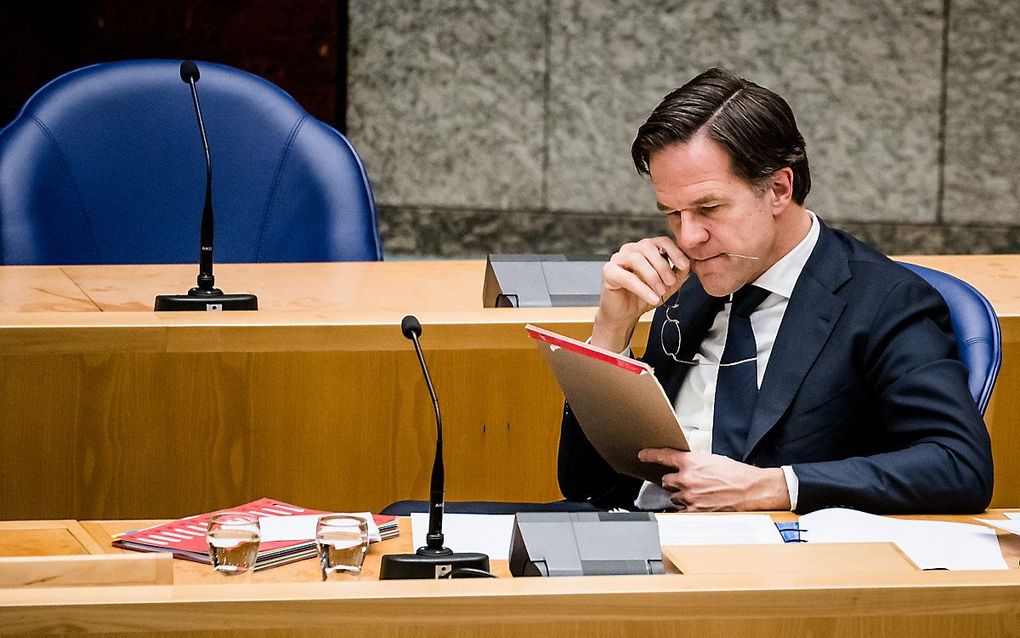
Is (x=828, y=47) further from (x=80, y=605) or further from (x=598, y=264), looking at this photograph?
(x=80, y=605)

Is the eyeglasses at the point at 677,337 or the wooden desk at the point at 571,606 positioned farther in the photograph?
the eyeglasses at the point at 677,337

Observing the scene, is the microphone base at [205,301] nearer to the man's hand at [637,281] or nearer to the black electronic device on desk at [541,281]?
the black electronic device on desk at [541,281]

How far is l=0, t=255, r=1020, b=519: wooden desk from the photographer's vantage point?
2.35m

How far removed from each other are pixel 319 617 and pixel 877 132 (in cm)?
389

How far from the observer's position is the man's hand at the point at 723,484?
6.30 ft

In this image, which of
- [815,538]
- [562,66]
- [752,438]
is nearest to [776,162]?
[752,438]

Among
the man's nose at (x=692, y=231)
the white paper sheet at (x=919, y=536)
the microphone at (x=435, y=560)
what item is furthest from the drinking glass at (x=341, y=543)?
the man's nose at (x=692, y=231)

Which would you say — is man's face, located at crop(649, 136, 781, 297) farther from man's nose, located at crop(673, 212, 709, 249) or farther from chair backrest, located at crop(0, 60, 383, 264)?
chair backrest, located at crop(0, 60, 383, 264)

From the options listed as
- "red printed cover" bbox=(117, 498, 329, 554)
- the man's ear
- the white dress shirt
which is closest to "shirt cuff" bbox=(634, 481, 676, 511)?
the white dress shirt

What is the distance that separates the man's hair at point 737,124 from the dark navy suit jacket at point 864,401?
6.4 inches

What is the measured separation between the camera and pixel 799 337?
209cm

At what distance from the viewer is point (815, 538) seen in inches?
67.6

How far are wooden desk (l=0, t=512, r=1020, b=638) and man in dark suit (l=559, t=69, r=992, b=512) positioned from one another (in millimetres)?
621

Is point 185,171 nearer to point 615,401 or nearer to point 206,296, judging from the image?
point 206,296
